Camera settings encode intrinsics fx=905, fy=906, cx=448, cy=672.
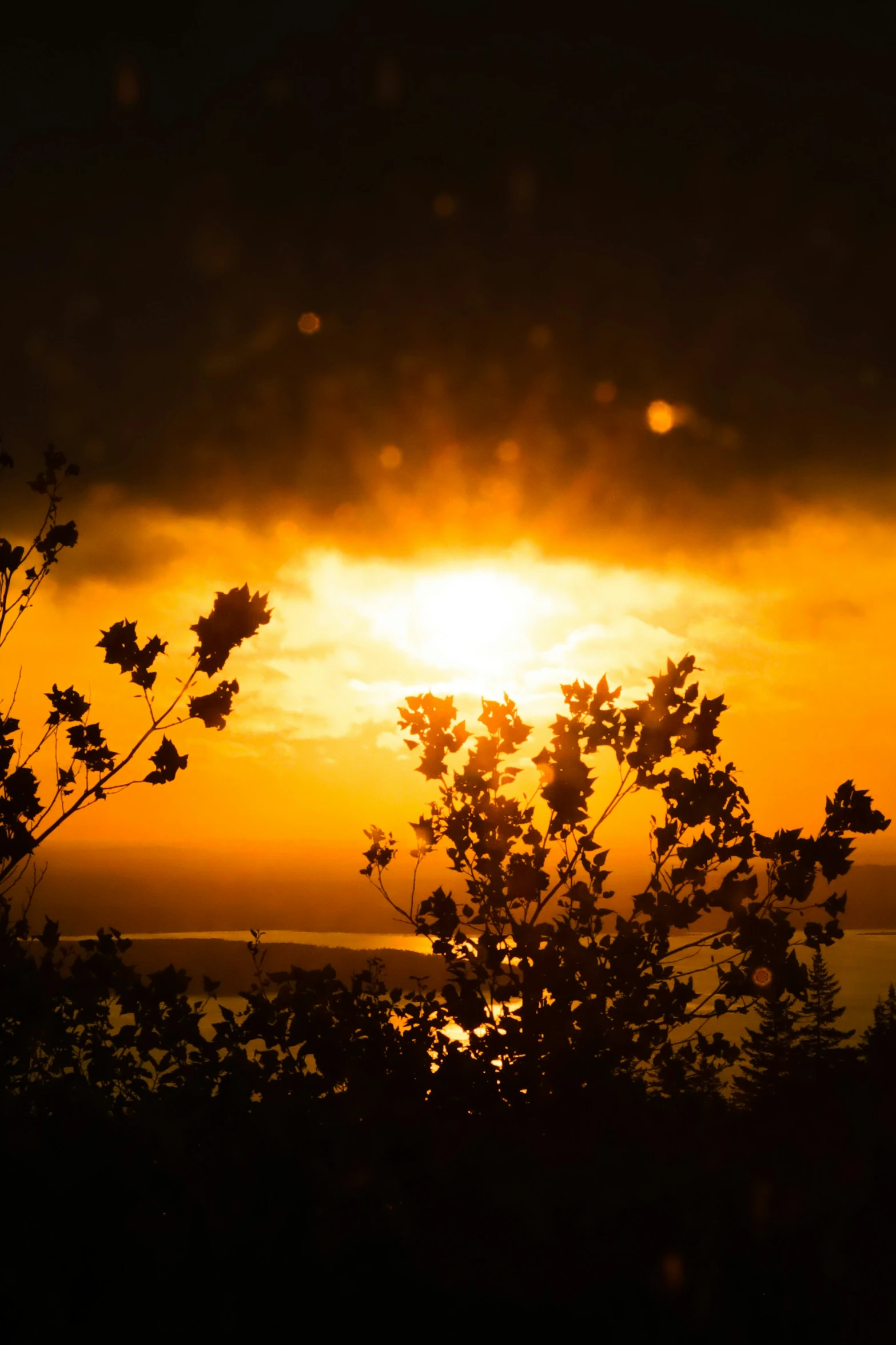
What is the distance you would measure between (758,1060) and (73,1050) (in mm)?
57245

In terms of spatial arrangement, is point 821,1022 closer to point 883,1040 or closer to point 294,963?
point 883,1040

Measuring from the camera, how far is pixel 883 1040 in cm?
3219

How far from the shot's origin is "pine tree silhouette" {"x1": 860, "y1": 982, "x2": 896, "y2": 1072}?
88.7ft

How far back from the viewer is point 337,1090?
19.4 feet

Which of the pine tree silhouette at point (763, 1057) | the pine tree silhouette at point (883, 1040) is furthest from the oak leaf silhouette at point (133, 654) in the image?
the pine tree silhouette at point (763, 1057)

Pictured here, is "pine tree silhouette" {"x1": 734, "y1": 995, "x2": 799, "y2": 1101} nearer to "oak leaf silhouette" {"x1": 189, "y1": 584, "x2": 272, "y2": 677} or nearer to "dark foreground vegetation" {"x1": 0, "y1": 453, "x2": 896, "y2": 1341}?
"dark foreground vegetation" {"x1": 0, "y1": 453, "x2": 896, "y2": 1341}

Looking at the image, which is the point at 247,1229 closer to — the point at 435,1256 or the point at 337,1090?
the point at 435,1256

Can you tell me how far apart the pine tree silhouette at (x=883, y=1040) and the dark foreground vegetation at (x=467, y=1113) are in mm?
22622

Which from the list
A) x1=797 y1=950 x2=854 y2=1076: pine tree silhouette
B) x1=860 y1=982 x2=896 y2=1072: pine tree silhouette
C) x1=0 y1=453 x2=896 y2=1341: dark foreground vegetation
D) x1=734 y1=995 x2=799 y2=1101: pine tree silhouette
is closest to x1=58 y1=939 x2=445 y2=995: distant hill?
x1=0 y1=453 x2=896 y2=1341: dark foreground vegetation

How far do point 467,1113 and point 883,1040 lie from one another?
1268 inches

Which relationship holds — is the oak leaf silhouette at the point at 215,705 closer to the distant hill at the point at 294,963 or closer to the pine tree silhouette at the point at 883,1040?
the distant hill at the point at 294,963

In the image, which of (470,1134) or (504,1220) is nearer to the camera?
(504,1220)

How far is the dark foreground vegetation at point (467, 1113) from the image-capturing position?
4348mm

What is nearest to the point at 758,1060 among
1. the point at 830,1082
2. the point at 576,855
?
the point at 830,1082
